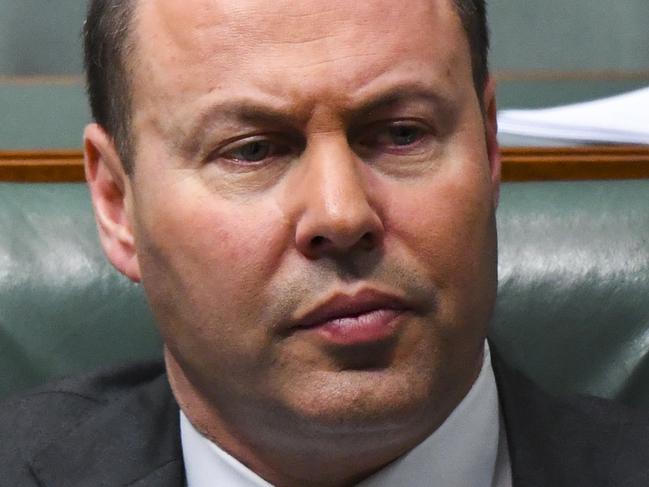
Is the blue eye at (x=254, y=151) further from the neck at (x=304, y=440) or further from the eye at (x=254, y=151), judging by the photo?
the neck at (x=304, y=440)

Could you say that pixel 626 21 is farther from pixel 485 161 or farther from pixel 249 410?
pixel 249 410

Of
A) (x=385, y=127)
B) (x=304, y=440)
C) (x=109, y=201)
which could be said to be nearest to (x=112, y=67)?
(x=109, y=201)

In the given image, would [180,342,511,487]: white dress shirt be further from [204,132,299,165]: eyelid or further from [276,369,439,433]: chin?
[204,132,299,165]: eyelid

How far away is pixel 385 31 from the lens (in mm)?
980

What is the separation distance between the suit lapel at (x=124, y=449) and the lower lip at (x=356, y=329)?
30 cm

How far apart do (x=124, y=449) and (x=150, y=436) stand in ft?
0.09

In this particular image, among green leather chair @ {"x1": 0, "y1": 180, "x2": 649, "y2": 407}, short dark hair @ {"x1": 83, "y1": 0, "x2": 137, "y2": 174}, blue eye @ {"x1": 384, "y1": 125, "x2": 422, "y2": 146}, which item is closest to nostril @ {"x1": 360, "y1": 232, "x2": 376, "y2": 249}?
blue eye @ {"x1": 384, "y1": 125, "x2": 422, "y2": 146}

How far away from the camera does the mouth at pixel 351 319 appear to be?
925 mm

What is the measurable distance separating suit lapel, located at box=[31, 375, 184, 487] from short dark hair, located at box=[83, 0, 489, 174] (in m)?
0.26

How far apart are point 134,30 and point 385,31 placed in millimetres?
220

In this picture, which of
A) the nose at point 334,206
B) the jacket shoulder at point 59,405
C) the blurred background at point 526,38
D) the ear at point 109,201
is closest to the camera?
the nose at point 334,206

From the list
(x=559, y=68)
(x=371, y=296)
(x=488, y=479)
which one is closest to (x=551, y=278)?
→ (x=488, y=479)

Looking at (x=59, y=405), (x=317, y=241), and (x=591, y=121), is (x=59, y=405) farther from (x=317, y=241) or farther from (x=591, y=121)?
(x=591, y=121)

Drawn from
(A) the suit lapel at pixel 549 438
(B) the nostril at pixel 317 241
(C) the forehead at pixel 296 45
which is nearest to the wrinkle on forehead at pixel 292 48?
(C) the forehead at pixel 296 45
